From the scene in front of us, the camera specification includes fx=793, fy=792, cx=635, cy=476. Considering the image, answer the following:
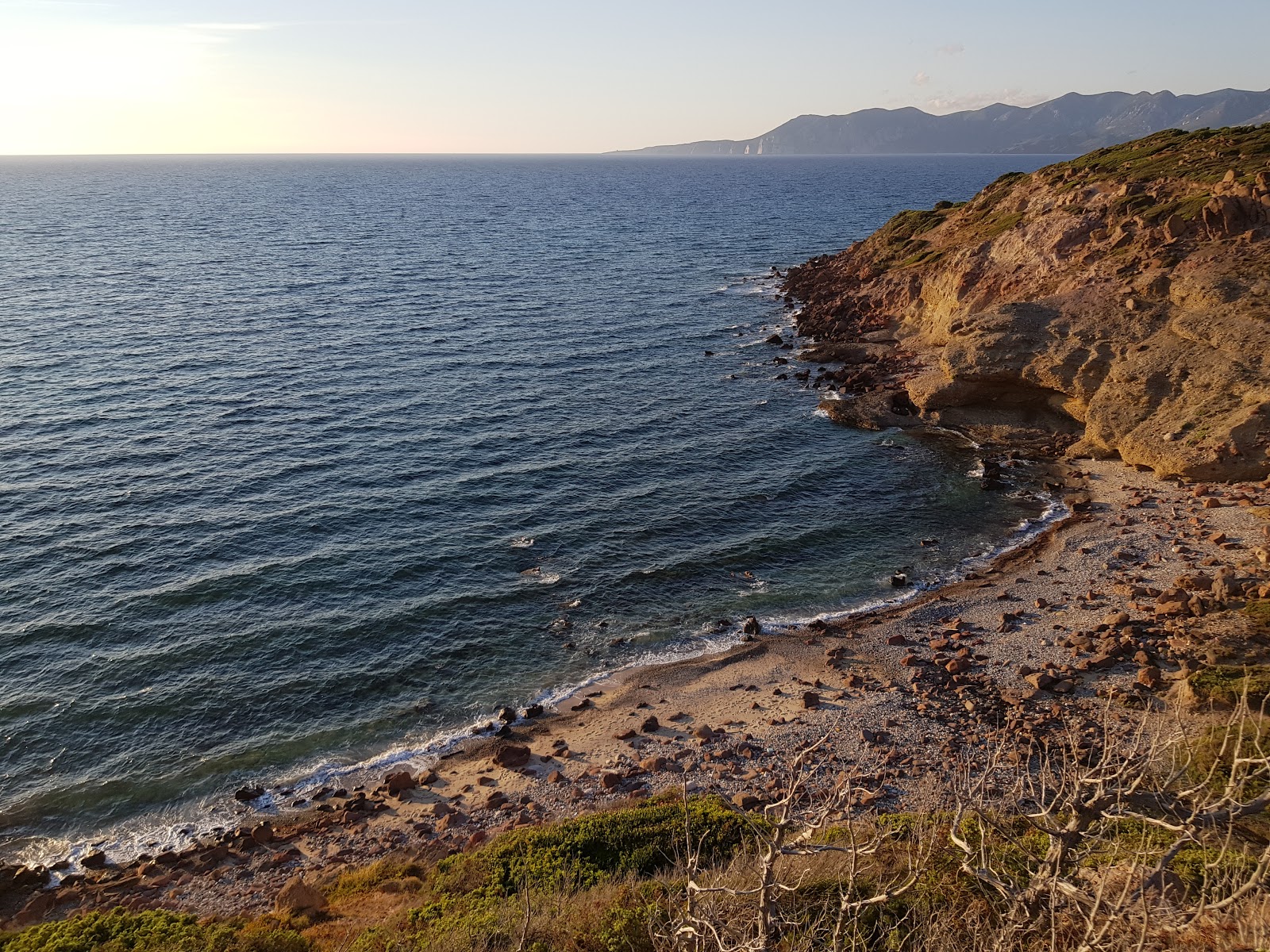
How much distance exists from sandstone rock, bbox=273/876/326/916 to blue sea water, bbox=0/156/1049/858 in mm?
6460

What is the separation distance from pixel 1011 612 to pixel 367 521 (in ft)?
113

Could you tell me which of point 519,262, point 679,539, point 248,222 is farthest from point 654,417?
point 248,222

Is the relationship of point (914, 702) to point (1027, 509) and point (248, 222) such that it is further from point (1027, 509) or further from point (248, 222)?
point (248, 222)

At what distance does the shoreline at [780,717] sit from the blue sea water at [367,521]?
7.05ft

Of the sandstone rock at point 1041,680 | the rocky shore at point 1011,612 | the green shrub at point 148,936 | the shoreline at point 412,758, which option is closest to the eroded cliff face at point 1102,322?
the rocky shore at point 1011,612

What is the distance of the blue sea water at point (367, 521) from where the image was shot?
3262 cm

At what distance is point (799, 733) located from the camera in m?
31.0

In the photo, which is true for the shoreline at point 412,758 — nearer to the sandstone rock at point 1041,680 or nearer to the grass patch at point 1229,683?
the sandstone rock at point 1041,680

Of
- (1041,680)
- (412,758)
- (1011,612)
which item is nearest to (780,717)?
(1041,680)

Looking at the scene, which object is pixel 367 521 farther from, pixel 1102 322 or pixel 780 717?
pixel 1102 322

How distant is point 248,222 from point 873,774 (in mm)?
170114

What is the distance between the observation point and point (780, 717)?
106 feet

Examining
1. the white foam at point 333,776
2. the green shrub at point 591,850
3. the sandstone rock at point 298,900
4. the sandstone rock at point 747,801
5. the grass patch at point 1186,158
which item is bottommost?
the white foam at point 333,776

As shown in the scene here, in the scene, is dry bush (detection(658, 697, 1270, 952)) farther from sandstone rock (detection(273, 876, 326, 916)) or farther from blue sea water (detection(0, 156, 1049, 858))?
blue sea water (detection(0, 156, 1049, 858))
